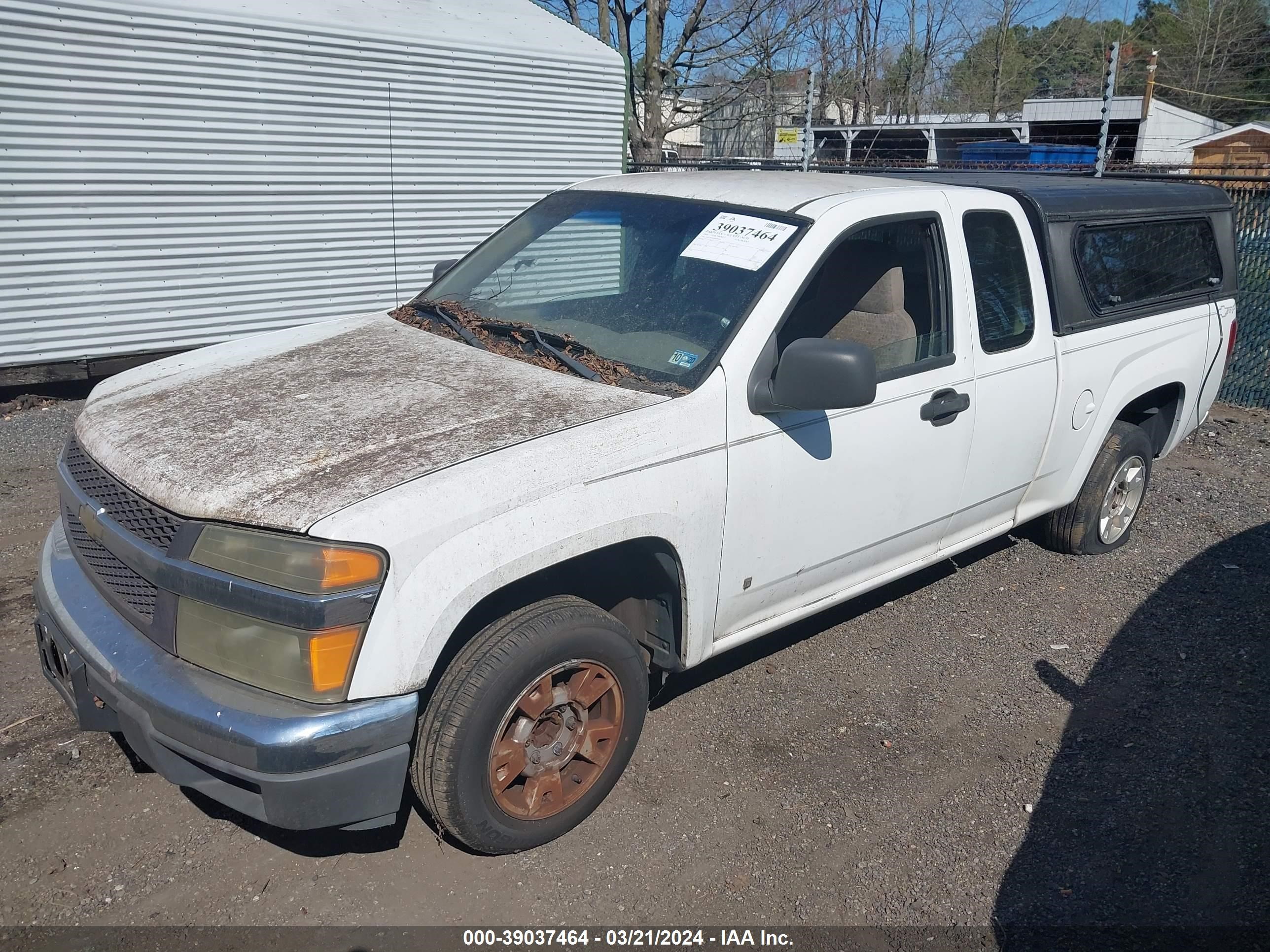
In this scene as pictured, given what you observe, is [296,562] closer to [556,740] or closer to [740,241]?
[556,740]

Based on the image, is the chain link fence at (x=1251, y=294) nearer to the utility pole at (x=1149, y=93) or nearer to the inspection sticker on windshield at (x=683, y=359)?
the inspection sticker on windshield at (x=683, y=359)

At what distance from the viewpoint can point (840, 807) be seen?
337 centimetres

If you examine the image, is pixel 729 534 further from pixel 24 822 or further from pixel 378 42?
pixel 378 42

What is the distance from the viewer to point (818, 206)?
3605 millimetres

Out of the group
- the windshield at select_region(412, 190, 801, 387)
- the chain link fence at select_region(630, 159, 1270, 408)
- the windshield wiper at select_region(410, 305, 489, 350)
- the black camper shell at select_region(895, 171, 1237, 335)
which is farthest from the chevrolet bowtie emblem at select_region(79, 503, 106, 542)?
the chain link fence at select_region(630, 159, 1270, 408)

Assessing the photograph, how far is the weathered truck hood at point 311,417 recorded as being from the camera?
2.59 meters

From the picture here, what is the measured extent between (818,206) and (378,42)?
6480 millimetres

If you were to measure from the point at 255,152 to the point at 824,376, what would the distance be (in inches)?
267

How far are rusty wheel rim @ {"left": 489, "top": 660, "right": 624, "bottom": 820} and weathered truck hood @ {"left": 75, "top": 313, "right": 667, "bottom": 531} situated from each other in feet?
2.42

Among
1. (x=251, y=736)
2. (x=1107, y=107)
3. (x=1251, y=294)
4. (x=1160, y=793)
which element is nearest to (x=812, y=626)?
(x=1160, y=793)

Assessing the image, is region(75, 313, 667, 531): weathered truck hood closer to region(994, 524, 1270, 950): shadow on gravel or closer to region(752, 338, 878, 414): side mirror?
region(752, 338, 878, 414): side mirror

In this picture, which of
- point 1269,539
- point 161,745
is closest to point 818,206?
point 161,745

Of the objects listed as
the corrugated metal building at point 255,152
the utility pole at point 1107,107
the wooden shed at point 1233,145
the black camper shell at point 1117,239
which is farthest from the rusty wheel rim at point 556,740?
the wooden shed at point 1233,145

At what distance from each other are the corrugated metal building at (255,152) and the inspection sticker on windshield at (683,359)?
614 cm
